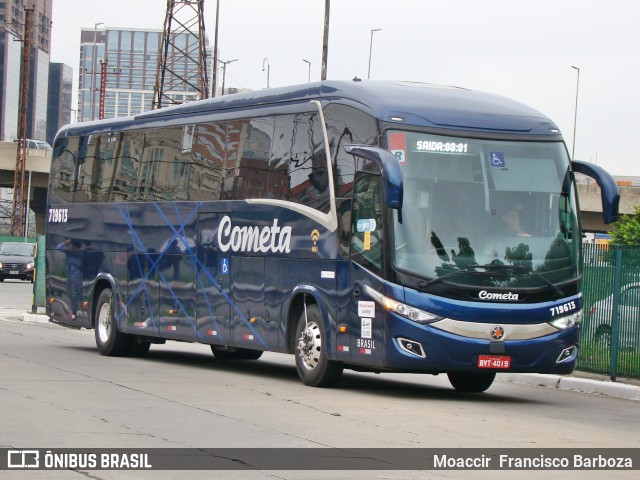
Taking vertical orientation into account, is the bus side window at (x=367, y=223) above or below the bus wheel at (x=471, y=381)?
above

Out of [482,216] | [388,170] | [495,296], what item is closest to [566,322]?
[495,296]

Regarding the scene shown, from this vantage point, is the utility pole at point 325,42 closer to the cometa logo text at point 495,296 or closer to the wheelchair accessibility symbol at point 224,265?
the wheelchair accessibility symbol at point 224,265

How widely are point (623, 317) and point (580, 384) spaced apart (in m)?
1.18

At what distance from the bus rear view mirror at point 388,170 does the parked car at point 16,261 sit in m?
46.4

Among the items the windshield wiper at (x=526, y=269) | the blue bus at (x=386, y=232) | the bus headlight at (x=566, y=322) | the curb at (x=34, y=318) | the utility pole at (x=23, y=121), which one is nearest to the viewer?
the blue bus at (x=386, y=232)

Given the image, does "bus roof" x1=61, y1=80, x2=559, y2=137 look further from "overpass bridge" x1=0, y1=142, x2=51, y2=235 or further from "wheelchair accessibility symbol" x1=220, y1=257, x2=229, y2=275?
"overpass bridge" x1=0, y1=142, x2=51, y2=235

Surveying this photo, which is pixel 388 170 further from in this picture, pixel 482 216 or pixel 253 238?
pixel 253 238

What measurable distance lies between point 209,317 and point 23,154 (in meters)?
68.8

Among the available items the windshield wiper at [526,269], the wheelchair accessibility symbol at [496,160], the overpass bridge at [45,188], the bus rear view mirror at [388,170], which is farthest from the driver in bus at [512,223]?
the overpass bridge at [45,188]

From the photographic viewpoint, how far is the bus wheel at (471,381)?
17.7m

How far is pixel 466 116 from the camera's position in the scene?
16.4 meters

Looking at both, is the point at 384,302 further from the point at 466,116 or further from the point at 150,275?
the point at 150,275

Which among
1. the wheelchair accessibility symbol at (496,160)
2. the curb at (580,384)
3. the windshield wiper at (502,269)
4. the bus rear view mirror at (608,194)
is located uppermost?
the wheelchair accessibility symbol at (496,160)

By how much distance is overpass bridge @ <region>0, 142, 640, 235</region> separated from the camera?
237 feet
